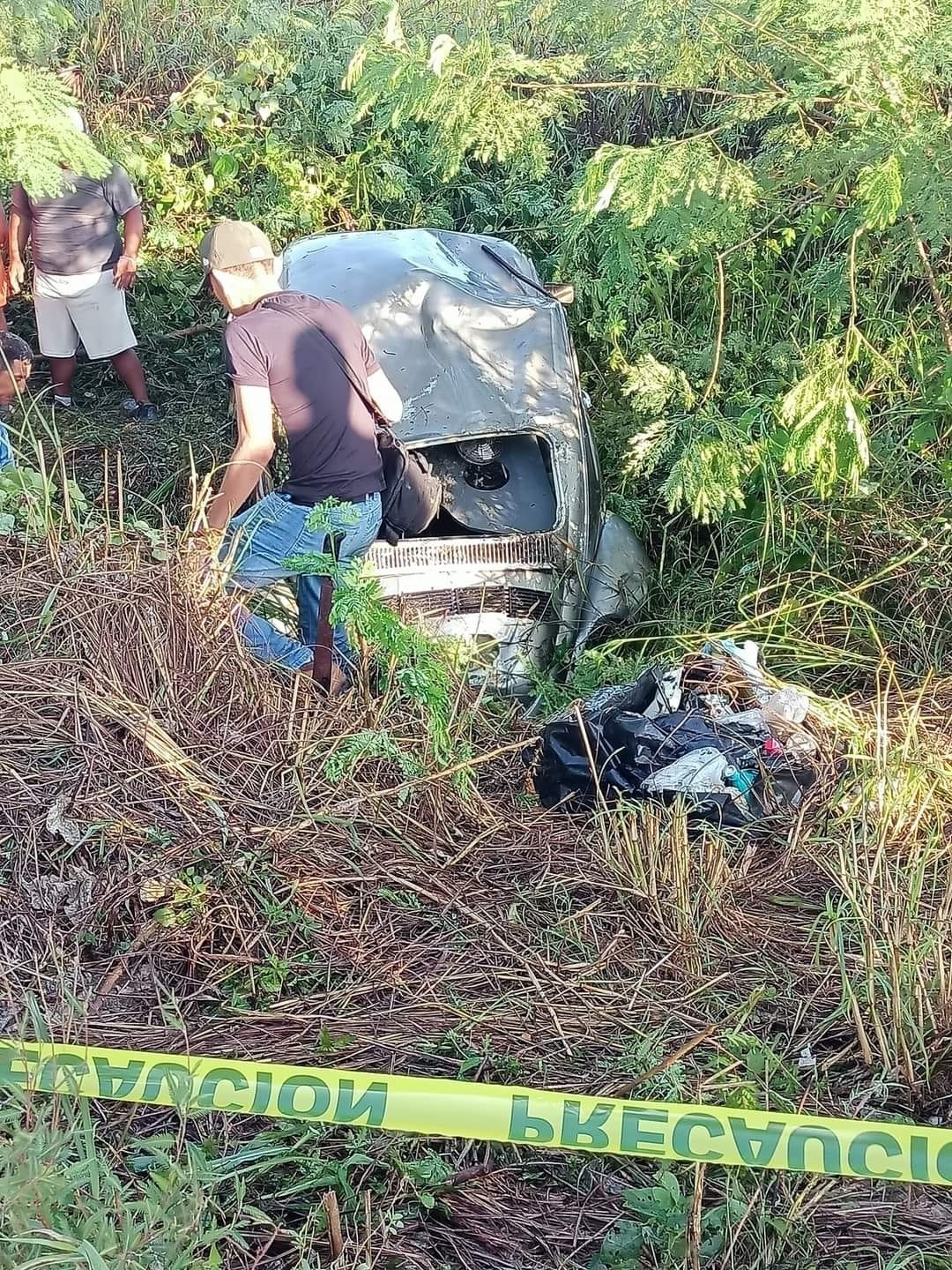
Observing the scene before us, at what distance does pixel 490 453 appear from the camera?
455 cm

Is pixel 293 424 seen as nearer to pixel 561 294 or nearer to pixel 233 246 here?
pixel 233 246

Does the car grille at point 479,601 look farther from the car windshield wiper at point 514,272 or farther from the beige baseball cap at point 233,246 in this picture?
the car windshield wiper at point 514,272

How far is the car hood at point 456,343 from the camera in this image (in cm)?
425

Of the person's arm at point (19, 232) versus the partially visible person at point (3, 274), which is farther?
the partially visible person at point (3, 274)

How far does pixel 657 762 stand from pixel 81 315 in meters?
4.35

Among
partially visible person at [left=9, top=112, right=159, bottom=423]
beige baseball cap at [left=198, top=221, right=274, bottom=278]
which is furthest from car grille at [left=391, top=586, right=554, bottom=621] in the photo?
partially visible person at [left=9, top=112, right=159, bottom=423]

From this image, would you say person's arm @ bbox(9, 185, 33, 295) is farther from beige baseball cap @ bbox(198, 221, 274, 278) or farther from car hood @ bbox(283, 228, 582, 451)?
beige baseball cap @ bbox(198, 221, 274, 278)

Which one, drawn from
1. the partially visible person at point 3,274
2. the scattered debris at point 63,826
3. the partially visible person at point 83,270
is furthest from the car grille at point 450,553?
the partially visible person at point 3,274

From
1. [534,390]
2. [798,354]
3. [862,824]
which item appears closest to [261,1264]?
[862,824]

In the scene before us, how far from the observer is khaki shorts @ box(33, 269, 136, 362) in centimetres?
573

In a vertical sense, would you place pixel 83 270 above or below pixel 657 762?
above

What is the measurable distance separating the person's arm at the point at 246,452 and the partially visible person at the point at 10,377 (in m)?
0.80

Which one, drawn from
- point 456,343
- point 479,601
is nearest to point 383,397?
point 456,343

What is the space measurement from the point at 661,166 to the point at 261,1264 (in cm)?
306
